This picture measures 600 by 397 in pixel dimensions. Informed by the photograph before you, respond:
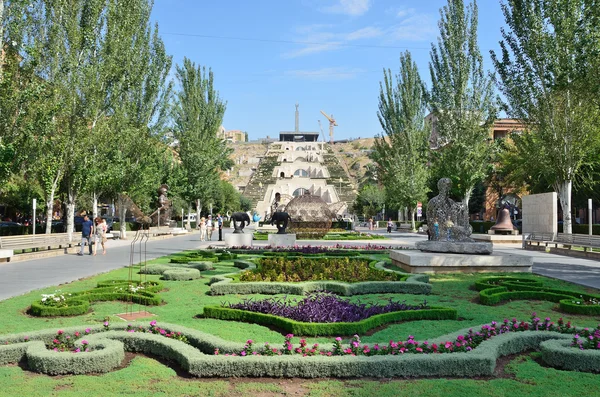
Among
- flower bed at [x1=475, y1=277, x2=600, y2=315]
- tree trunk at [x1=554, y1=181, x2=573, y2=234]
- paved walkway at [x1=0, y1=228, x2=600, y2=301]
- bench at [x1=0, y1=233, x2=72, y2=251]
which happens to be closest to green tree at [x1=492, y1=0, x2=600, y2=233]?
tree trunk at [x1=554, y1=181, x2=573, y2=234]

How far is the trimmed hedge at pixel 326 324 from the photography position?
6.54 m

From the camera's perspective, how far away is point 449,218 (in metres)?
13.9

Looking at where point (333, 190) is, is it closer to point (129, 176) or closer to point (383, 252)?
point (129, 176)

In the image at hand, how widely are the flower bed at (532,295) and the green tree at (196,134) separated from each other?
114ft

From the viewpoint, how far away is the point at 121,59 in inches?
1052

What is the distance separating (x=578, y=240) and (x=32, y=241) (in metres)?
21.3

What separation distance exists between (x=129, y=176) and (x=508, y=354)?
26.5 meters

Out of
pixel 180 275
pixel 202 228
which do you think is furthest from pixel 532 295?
pixel 202 228

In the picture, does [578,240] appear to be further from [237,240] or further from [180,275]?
[180,275]

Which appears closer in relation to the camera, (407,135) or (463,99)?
(463,99)

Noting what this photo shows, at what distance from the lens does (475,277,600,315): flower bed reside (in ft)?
27.1

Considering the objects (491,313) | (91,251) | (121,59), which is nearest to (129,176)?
(121,59)

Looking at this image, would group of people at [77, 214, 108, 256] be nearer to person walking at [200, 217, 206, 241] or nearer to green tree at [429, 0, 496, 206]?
person walking at [200, 217, 206, 241]

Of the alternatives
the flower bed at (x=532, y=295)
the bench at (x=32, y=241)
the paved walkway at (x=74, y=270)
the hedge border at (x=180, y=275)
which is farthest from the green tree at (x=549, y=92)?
the bench at (x=32, y=241)
